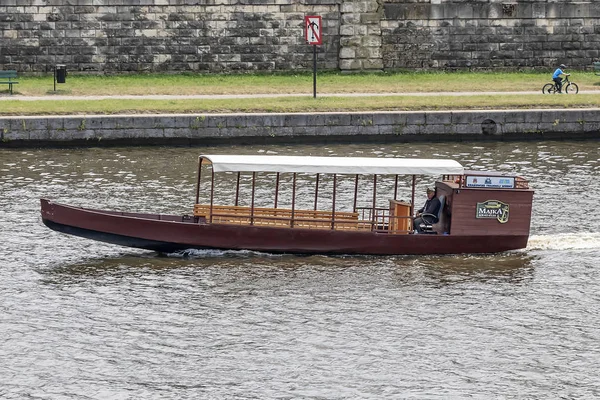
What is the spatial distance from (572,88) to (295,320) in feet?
80.8

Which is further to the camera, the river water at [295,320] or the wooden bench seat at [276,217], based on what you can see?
the wooden bench seat at [276,217]

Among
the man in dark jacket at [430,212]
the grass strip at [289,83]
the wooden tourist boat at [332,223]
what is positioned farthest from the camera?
the grass strip at [289,83]

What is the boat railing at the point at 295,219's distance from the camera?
23797 mm

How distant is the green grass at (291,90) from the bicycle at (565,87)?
0.34m

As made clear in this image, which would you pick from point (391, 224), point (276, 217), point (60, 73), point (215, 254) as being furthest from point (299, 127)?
point (215, 254)

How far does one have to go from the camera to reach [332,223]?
24.0 metres

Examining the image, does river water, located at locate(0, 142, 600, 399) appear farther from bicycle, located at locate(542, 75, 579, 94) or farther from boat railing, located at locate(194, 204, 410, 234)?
bicycle, located at locate(542, 75, 579, 94)

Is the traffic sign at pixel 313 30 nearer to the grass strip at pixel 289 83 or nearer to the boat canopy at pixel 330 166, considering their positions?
the grass strip at pixel 289 83

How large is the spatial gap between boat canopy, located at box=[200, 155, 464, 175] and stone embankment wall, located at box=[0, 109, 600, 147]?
12.1 m

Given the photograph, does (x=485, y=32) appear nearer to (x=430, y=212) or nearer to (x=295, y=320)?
(x=430, y=212)

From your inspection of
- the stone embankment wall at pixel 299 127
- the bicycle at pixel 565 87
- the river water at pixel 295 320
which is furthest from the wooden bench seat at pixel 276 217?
the bicycle at pixel 565 87

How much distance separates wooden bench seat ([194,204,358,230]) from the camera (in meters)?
23.8

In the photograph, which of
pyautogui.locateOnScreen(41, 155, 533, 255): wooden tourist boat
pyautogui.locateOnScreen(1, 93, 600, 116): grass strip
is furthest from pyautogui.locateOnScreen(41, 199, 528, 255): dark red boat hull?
pyautogui.locateOnScreen(1, 93, 600, 116): grass strip

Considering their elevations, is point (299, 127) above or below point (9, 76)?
below
